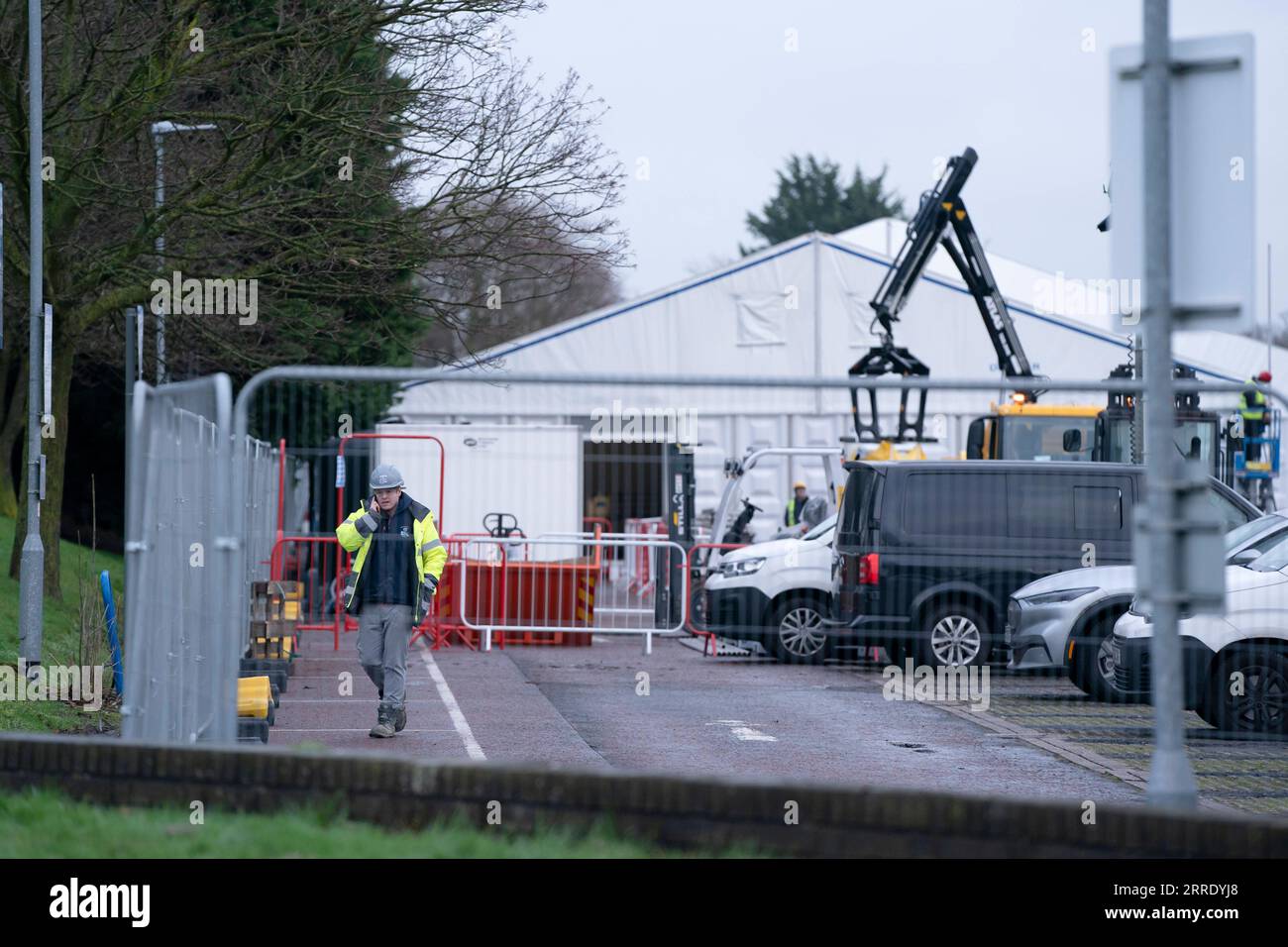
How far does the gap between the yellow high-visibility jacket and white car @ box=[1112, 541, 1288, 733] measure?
497 centimetres

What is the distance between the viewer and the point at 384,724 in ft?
39.0

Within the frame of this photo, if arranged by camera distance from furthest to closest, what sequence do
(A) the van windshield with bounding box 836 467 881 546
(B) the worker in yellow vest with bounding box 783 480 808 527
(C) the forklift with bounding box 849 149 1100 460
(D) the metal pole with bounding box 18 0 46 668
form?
1. (B) the worker in yellow vest with bounding box 783 480 808 527
2. (C) the forklift with bounding box 849 149 1100 460
3. (A) the van windshield with bounding box 836 467 881 546
4. (D) the metal pole with bounding box 18 0 46 668

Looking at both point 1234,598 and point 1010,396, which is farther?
point 1010,396

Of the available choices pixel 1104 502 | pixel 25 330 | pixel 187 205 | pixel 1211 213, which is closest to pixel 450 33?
pixel 187 205

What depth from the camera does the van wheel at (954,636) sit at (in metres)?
14.6

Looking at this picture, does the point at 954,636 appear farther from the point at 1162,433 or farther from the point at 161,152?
the point at 161,152

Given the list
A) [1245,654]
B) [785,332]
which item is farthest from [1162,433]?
[785,332]

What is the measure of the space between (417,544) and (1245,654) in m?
5.55

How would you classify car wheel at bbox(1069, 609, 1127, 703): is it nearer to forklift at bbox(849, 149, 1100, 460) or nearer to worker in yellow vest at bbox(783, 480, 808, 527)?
forklift at bbox(849, 149, 1100, 460)

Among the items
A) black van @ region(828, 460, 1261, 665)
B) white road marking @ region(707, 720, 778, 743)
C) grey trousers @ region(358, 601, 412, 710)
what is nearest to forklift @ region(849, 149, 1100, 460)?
black van @ region(828, 460, 1261, 665)

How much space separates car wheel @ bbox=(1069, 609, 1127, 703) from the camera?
13.7 m

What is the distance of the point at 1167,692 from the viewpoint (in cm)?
616
